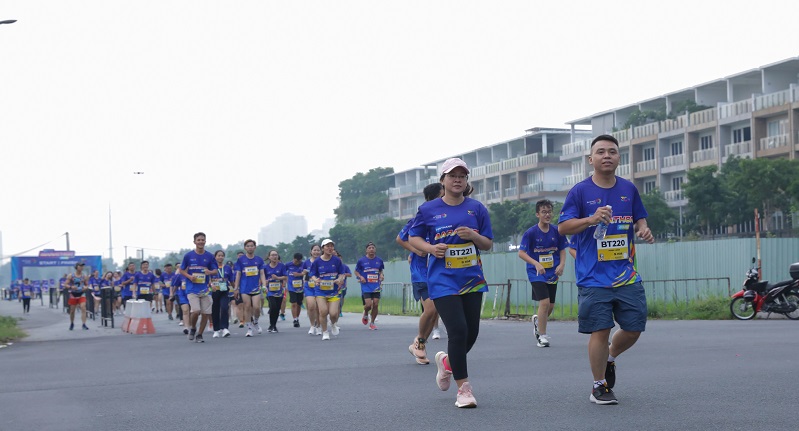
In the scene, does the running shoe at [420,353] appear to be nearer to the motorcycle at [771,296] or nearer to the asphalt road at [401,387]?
the asphalt road at [401,387]

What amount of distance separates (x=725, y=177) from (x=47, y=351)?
120ft

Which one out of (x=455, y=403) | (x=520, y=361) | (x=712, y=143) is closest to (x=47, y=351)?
(x=520, y=361)

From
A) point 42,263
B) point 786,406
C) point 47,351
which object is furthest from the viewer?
point 42,263

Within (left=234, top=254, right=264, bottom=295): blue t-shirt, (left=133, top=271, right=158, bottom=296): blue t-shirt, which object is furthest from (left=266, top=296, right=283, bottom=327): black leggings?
(left=133, top=271, right=158, bottom=296): blue t-shirt

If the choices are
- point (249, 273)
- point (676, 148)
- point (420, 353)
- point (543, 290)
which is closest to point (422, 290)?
point (543, 290)

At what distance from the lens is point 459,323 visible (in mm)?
7953

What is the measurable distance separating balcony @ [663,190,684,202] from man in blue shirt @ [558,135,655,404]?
182 feet

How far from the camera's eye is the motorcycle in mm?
20469

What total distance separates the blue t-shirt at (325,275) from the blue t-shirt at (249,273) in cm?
338

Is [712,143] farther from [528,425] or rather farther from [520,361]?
[528,425]

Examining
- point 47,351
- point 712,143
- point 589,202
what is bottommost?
point 47,351

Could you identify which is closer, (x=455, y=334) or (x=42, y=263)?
(x=455, y=334)

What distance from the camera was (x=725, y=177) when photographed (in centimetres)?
4778

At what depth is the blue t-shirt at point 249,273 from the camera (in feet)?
71.1
